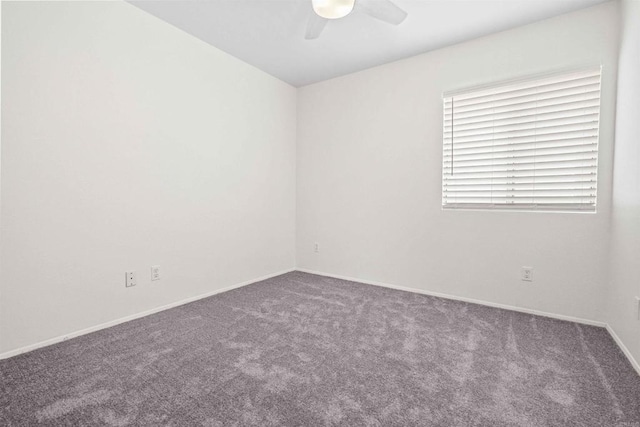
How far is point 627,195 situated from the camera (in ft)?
6.40

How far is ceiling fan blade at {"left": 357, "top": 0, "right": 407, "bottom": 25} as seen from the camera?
2.03 m

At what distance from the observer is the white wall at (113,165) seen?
73.6 inches

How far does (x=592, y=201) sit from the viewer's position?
235 cm

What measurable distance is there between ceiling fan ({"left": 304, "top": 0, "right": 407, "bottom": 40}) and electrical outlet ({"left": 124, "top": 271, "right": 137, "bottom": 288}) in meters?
2.35

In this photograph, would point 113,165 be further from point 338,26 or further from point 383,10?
point 383,10

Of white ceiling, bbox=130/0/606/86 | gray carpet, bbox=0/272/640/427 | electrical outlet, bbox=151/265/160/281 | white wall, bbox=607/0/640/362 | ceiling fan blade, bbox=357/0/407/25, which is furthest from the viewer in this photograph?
electrical outlet, bbox=151/265/160/281

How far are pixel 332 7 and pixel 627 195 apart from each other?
87.3 inches

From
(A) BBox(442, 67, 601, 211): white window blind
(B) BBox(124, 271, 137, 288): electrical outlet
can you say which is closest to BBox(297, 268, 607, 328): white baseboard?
(A) BBox(442, 67, 601, 211): white window blind

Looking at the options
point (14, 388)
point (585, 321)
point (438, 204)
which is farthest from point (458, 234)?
point (14, 388)

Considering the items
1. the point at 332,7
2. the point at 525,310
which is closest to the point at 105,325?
the point at 332,7

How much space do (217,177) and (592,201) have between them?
3.27m

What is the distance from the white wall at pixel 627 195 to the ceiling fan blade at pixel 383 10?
1.44 m

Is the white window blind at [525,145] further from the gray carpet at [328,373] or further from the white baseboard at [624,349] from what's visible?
the gray carpet at [328,373]

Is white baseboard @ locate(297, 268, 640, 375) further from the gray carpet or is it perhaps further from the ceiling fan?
the ceiling fan
